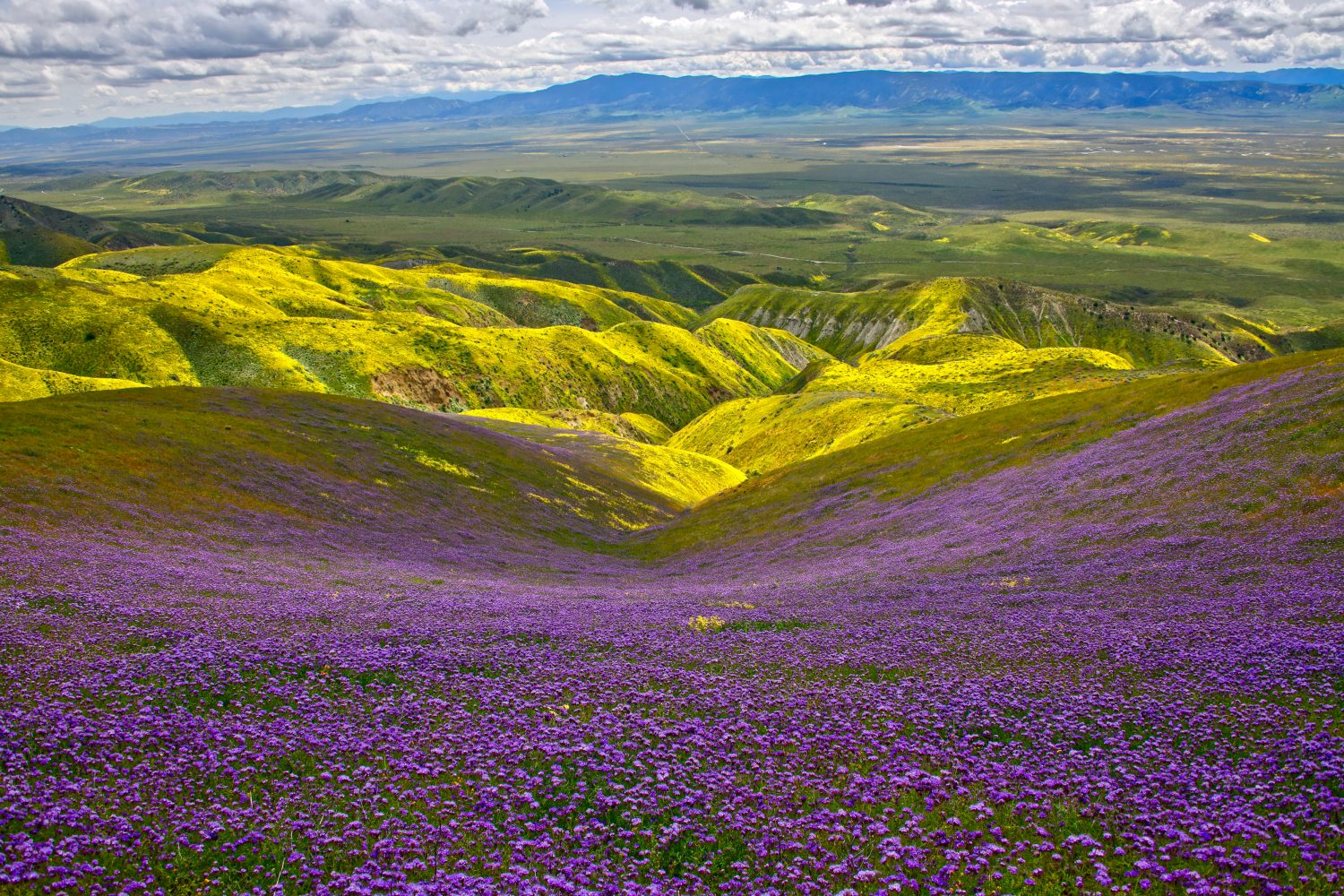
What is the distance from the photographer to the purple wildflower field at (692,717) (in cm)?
1154

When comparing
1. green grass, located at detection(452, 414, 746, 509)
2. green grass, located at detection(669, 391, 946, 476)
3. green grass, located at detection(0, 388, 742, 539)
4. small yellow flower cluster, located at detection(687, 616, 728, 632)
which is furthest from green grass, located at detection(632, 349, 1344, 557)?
small yellow flower cluster, located at detection(687, 616, 728, 632)

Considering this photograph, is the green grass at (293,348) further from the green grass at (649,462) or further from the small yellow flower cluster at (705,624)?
the small yellow flower cluster at (705,624)

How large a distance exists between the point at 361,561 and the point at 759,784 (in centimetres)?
3376

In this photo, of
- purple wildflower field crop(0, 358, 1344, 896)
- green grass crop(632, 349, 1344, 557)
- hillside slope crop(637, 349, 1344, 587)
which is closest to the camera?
purple wildflower field crop(0, 358, 1344, 896)

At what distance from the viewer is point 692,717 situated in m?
17.6

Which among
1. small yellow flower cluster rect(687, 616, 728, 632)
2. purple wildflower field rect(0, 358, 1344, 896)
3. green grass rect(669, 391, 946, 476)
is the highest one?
purple wildflower field rect(0, 358, 1344, 896)

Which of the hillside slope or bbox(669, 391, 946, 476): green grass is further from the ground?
the hillside slope

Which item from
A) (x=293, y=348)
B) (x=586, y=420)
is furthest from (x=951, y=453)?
(x=293, y=348)

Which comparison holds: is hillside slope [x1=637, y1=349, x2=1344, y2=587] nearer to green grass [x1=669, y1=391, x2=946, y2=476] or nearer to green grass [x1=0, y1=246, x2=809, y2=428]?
green grass [x1=669, y1=391, x2=946, y2=476]

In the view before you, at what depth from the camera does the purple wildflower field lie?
11539 mm

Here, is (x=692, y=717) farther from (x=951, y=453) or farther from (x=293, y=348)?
(x=293, y=348)

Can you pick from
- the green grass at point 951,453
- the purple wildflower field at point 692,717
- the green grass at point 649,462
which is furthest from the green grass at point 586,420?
the purple wildflower field at point 692,717

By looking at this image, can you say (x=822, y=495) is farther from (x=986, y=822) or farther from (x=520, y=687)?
(x=986, y=822)

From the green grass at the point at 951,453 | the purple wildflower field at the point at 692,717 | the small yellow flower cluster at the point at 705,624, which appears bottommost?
the green grass at the point at 951,453
